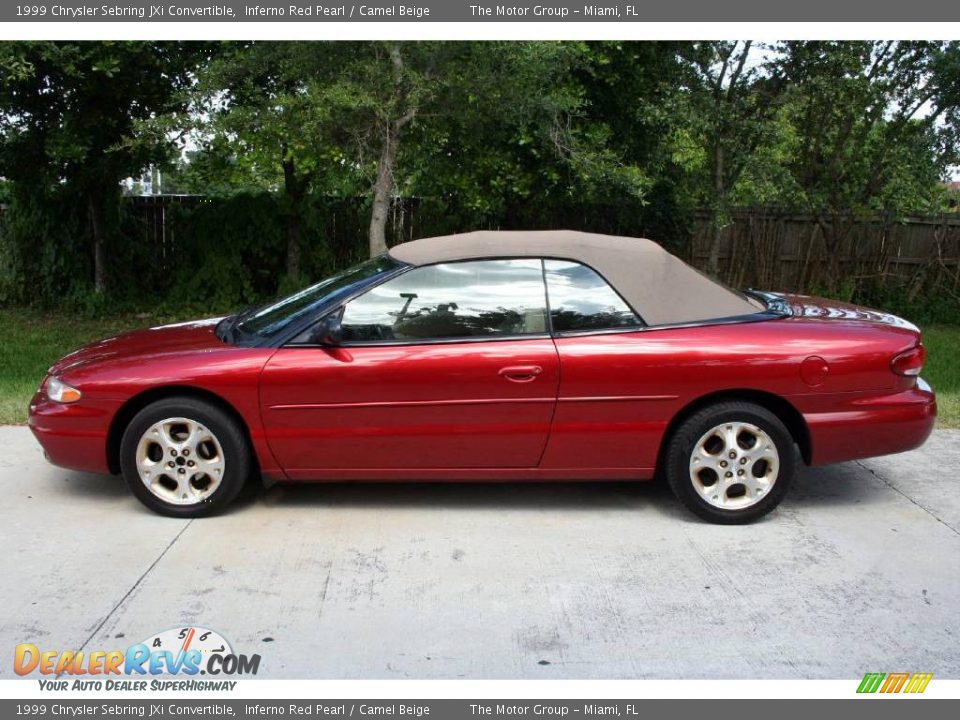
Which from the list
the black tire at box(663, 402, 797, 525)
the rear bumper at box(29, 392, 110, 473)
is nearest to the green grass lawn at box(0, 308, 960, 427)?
the rear bumper at box(29, 392, 110, 473)

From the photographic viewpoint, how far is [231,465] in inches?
190

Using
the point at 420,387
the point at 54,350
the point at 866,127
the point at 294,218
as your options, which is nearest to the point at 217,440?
the point at 420,387

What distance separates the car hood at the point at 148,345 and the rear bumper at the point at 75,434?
0.85 feet

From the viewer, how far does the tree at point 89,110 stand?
9453mm

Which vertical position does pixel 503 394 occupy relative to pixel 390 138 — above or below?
below

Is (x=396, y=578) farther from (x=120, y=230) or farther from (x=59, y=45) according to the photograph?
(x=120, y=230)

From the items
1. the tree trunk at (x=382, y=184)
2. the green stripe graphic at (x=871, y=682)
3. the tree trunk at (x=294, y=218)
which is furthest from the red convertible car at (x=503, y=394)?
the tree trunk at (x=294, y=218)

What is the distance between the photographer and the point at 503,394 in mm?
4750

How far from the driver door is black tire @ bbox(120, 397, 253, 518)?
198 millimetres

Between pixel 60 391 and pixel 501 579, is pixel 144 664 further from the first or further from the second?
pixel 60 391

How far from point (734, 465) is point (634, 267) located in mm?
1202

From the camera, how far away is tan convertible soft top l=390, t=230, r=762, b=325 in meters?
4.95

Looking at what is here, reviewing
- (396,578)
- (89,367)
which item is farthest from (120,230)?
(396,578)

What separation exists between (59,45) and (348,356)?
6096 mm
